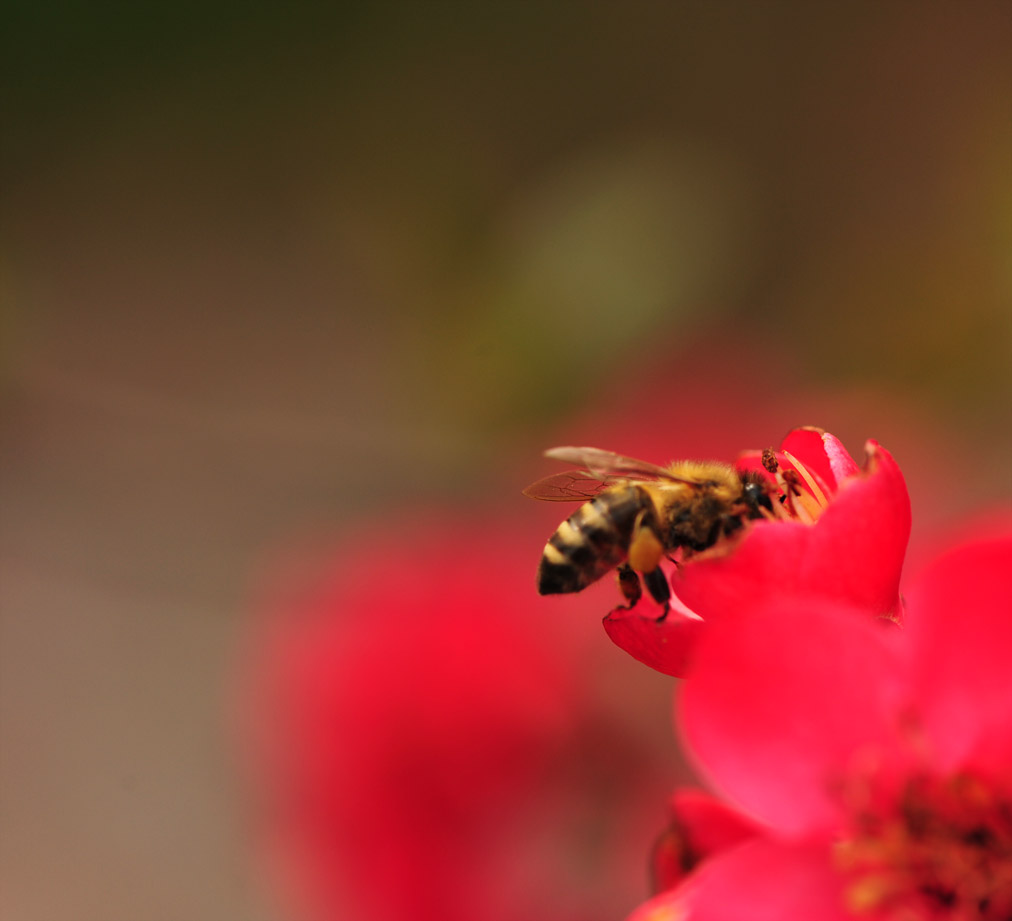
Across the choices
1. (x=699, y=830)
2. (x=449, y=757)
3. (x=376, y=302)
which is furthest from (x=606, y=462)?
(x=376, y=302)

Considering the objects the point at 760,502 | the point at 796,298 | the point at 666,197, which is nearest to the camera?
the point at 760,502

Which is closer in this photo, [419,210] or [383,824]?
[383,824]

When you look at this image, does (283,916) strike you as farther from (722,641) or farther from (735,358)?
(722,641)

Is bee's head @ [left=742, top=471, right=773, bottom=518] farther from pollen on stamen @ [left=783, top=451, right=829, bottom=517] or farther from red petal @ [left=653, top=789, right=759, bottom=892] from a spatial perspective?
red petal @ [left=653, top=789, right=759, bottom=892]

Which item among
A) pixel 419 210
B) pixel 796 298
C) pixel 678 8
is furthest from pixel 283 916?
pixel 678 8

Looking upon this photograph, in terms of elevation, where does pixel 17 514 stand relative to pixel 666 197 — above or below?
above

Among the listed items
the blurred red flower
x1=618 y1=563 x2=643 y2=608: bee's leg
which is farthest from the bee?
the blurred red flower

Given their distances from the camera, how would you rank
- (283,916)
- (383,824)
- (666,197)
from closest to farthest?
(383,824), (666,197), (283,916)

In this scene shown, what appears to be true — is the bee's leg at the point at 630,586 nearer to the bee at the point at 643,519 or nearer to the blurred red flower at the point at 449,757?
the bee at the point at 643,519
